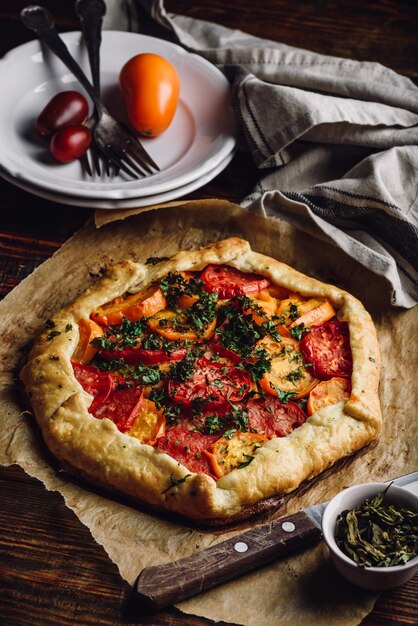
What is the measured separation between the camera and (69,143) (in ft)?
17.8

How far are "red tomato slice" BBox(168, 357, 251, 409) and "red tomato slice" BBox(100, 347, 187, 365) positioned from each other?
132 mm

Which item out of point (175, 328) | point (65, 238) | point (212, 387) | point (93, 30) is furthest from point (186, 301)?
point (93, 30)

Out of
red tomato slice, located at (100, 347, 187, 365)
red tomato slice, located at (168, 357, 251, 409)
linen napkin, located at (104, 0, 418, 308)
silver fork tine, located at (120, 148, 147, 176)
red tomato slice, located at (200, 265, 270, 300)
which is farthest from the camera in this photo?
silver fork tine, located at (120, 148, 147, 176)

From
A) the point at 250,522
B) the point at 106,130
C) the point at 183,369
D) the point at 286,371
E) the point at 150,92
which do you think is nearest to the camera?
the point at 250,522

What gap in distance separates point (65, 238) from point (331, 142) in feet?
6.29

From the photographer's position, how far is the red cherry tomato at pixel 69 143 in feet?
17.8

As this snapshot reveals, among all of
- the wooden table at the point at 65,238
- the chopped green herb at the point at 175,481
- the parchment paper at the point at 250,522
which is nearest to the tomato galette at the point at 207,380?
the chopped green herb at the point at 175,481

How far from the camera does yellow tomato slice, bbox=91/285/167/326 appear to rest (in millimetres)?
4809

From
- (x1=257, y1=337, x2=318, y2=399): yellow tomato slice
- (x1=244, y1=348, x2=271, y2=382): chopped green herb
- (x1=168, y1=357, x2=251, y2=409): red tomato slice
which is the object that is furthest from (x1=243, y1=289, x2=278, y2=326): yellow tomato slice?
(x1=168, y1=357, x2=251, y2=409): red tomato slice

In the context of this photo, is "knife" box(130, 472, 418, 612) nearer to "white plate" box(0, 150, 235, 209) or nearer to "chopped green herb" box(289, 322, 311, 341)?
"chopped green herb" box(289, 322, 311, 341)

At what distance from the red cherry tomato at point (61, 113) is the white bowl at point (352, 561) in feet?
10.4

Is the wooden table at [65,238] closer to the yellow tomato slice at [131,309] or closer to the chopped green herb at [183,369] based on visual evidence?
the yellow tomato slice at [131,309]

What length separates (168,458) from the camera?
158 inches

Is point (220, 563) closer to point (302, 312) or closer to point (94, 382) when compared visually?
point (94, 382)
